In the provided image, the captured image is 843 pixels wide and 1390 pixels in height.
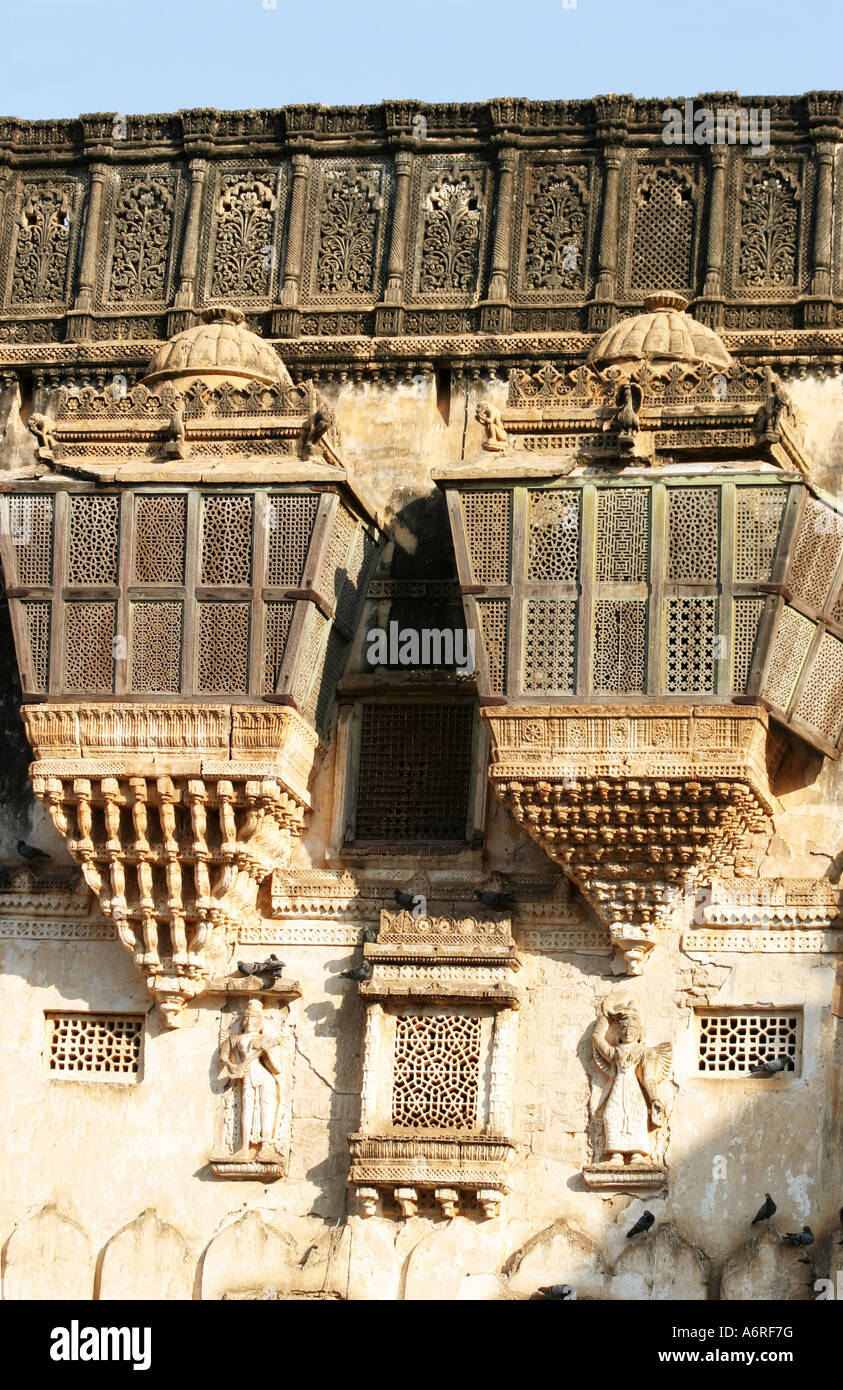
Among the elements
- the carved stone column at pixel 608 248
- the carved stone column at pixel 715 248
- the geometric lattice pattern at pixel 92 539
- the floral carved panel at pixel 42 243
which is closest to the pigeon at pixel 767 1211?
the geometric lattice pattern at pixel 92 539

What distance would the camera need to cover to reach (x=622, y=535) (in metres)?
20.9

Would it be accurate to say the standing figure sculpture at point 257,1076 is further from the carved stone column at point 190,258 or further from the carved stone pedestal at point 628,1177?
the carved stone column at point 190,258

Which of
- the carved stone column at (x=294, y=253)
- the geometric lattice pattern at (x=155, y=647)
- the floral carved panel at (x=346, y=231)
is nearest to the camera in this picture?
the geometric lattice pattern at (x=155, y=647)

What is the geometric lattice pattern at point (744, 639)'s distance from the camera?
807 inches

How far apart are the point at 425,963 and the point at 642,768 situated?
2.18 m

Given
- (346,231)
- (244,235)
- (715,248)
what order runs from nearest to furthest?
(715,248), (346,231), (244,235)

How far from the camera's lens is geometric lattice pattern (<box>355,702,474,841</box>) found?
Result: 22203mm

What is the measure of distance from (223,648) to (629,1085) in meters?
3.99

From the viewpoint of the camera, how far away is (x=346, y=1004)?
21797 mm

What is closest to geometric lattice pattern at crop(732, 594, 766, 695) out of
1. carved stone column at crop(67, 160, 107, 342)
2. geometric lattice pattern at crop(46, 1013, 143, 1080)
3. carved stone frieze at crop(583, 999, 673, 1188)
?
carved stone frieze at crop(583, 999, 673, 1188)

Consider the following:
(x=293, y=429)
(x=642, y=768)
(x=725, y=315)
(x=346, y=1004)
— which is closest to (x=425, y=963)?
(x=346, y=1004)

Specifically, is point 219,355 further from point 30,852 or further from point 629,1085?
point 629,1085

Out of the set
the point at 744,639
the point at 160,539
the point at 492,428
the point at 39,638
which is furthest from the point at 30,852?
the point at 744,639

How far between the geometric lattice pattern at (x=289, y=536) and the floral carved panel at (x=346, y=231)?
270 cm
